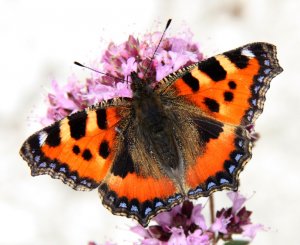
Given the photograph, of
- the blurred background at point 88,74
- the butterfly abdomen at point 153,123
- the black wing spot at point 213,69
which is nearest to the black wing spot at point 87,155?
the butterfly abdomen at point 153,123

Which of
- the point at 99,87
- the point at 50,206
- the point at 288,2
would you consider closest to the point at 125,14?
the point at 288,2

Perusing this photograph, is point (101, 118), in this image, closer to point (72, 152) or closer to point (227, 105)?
point (72, 152)

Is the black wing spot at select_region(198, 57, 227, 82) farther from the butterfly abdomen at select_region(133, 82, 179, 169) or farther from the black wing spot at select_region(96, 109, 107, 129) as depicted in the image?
the black wing spot at select_region(96, 109, 107, 129)

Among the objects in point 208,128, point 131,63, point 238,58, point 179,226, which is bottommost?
point 179,226

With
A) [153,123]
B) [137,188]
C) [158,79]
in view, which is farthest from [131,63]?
[137,188]

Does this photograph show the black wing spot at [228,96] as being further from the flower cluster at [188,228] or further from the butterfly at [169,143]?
the flower cluster at [188,228]

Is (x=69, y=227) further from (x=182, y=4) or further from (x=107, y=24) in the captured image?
(x=182, y=4)
